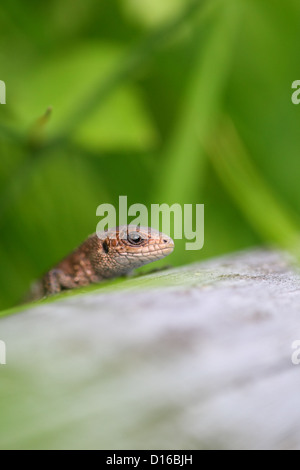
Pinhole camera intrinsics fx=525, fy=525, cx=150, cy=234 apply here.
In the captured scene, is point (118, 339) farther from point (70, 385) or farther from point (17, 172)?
point (17, 172)

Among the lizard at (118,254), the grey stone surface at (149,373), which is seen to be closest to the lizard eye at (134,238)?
the lizard at (118,254)

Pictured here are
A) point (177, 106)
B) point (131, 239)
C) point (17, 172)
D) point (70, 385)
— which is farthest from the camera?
point (177, 106)

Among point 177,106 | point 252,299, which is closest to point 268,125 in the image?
point 177,106

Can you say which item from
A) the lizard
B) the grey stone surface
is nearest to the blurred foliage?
the lizard

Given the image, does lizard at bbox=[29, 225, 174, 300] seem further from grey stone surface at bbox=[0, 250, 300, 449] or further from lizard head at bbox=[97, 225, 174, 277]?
grey stone surface at bbox=[0, 250, 300, 449]

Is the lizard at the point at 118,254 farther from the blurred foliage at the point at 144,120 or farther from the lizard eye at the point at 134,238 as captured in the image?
the blurred foliage at the point at 144,120

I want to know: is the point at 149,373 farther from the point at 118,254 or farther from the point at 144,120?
the point at 144,120
